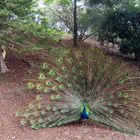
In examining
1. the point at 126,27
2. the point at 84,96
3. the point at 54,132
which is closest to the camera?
the point at 54,132

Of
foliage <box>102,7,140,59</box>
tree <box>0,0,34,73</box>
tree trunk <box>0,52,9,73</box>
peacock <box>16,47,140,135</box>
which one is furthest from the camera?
foliage <box>102,7,140,59</box>

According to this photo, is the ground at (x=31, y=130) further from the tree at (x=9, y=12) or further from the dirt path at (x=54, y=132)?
the tree at (x=9, y=12)

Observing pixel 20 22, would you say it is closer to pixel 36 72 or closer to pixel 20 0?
pixel 20 0

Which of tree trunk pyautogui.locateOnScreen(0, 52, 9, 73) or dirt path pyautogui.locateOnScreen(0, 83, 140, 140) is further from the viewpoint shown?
tree trunk pyautogui.locateOnScreen(0, 52, 9, 73)

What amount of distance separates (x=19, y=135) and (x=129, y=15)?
23.0 ft

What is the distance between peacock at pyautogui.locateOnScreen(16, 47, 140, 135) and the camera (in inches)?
257

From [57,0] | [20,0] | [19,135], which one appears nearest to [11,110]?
[19,135]

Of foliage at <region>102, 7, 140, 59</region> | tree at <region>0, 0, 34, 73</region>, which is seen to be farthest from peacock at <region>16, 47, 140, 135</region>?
foliage at <region>102, 7, 140, 59</region>

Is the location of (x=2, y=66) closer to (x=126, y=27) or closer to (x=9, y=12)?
(x=9, y=12)

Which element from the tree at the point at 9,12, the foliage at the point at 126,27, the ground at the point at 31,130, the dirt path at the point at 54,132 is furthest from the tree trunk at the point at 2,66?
the foliage at the point at 126,27

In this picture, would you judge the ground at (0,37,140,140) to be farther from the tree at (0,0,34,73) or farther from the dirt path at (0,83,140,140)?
the tree at (0,0,34,73)

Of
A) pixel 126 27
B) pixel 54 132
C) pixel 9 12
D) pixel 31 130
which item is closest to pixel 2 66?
pixel 9 12

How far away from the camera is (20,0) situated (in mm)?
7625

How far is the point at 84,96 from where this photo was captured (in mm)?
6766
